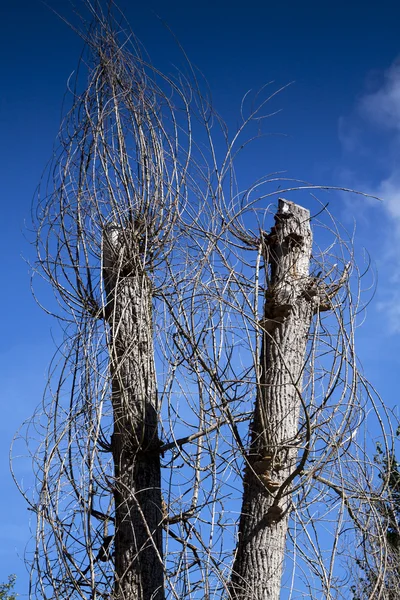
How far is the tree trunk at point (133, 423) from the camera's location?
11.9 feet

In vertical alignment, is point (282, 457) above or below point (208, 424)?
below

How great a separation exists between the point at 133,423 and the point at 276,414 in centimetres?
78

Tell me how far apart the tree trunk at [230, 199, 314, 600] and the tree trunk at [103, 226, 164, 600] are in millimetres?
474

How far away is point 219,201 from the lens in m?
4.30

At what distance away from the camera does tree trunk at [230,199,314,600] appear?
362 cm

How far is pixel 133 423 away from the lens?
3896 millimetres

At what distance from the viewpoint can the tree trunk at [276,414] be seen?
3.62 metres

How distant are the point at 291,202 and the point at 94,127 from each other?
1.30 meters

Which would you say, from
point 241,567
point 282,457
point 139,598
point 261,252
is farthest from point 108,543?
point 261,252

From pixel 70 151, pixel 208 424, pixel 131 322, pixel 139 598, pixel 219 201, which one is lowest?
pixel 139 598

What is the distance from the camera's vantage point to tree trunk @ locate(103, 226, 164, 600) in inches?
142

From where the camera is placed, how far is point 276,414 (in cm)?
389

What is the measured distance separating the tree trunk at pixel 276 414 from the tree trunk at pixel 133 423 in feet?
1.55

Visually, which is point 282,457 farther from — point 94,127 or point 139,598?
point 94,127
